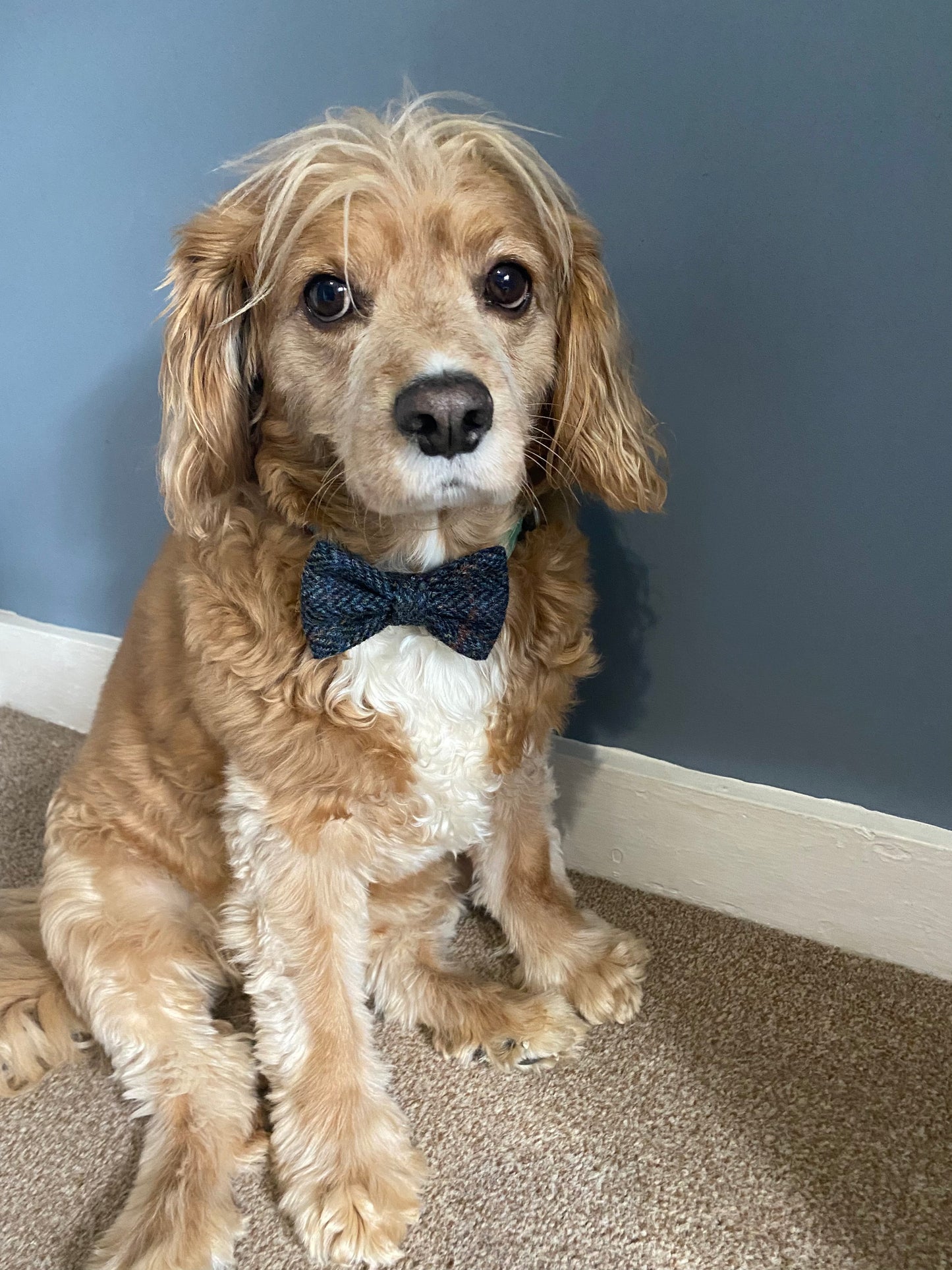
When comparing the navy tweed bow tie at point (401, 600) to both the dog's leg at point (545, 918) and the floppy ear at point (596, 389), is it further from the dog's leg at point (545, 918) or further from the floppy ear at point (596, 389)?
the dog's leg at point (545, 918)

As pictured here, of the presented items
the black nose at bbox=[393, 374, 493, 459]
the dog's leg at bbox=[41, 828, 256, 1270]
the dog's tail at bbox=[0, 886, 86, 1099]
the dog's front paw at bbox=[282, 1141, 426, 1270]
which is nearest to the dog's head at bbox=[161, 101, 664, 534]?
the black nose at bbox=[393, 374, 493, 459]

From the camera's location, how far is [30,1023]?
1.24 metres

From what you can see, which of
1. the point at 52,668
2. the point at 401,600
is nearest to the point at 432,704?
the point at 401,600

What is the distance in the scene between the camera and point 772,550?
131 centimetres

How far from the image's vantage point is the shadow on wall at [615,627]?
1.44 meters

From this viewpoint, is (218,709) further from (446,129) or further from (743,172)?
(743,172)

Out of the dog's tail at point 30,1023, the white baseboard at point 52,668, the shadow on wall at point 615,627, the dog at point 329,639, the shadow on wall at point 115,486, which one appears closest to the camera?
the dog at point 329,639

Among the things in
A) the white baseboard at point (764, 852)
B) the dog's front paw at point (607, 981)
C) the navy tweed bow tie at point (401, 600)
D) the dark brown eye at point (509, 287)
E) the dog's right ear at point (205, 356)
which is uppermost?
the dark brown eye at point (509, 287)

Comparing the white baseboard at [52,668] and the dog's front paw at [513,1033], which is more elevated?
the dog's front paw at [513,1033]

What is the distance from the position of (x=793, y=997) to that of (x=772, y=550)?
0.69m

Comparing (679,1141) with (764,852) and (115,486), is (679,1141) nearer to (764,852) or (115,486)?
(764,852)

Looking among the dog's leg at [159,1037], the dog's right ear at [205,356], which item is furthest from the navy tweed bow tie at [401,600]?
the dog's leg at [159,1037]

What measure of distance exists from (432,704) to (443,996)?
0.52 m

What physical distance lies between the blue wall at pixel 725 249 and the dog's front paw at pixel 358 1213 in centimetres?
79
